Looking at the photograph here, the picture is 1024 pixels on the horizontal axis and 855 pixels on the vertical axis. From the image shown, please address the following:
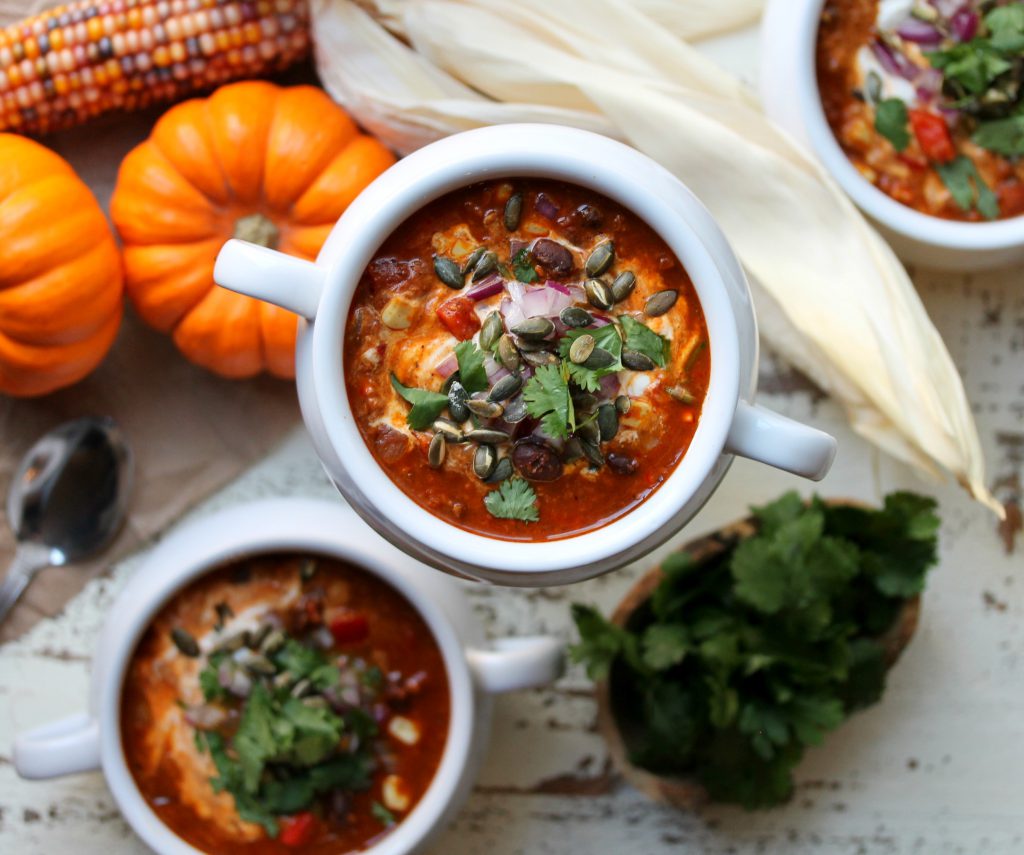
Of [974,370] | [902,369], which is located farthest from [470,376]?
[974,370]

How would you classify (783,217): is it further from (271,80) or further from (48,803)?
(48,803)

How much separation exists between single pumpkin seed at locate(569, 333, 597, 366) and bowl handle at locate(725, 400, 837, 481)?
0.60 feet

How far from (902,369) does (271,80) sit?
1.27 metres

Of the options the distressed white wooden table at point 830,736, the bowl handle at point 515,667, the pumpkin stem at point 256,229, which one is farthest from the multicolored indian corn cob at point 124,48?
the bowl handle at point 515,667

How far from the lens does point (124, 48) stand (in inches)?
80.4

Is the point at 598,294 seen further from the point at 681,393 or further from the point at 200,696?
the point at 200,696

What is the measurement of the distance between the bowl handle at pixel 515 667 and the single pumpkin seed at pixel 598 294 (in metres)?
0.69

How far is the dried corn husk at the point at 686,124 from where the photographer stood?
2.03 m

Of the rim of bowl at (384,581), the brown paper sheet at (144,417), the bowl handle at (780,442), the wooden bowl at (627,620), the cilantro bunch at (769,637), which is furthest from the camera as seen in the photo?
A: the brown paper sheet at (144,417)

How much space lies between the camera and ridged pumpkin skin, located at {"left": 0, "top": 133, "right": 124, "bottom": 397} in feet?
6.26

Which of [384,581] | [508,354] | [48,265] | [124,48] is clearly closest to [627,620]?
[384,581]

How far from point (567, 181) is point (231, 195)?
819 mm

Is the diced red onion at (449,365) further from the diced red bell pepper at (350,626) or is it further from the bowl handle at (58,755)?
the bowl handle at (58,755)

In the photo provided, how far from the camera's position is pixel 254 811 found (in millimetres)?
1863
